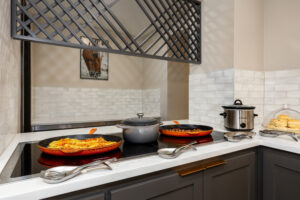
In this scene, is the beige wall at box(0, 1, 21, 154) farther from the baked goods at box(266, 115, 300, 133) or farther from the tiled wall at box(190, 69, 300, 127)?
the baked goods at box(266, 115, 300, 133)

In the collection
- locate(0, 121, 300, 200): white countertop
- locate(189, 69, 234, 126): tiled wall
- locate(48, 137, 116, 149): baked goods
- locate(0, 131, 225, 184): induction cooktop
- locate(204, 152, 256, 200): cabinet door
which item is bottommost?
locate(204, 152, 256, 200): cabinet door

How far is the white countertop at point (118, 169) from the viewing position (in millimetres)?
603

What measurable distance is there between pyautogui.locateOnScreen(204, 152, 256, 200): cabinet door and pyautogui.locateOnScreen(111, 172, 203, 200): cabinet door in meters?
0.09

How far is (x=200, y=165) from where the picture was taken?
102 cm

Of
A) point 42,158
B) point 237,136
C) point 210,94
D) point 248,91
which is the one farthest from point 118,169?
point 248,91

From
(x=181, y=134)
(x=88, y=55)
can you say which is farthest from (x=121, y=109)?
(x=181, y=134)

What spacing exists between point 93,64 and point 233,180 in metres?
3.16

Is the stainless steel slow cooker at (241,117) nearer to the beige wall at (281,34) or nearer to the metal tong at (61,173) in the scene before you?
the beige wall at (281,34)

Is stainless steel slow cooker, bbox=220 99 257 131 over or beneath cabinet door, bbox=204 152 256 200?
over

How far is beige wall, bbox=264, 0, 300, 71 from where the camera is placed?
1.72 m

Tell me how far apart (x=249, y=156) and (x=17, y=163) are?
1359mm

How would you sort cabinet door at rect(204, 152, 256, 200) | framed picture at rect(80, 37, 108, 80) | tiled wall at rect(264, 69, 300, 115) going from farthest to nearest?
framed picture at rect(80, 37, 108, 80) → tiled wall at rect(264, 69, 300, 115) → cabinet door at rect(204, 152, 256, 200)

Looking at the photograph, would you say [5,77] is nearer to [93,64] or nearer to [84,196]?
[84,196]

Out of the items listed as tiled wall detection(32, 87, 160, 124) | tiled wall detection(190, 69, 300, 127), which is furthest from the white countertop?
tiled wall detection(32, 87, 160, 124)
